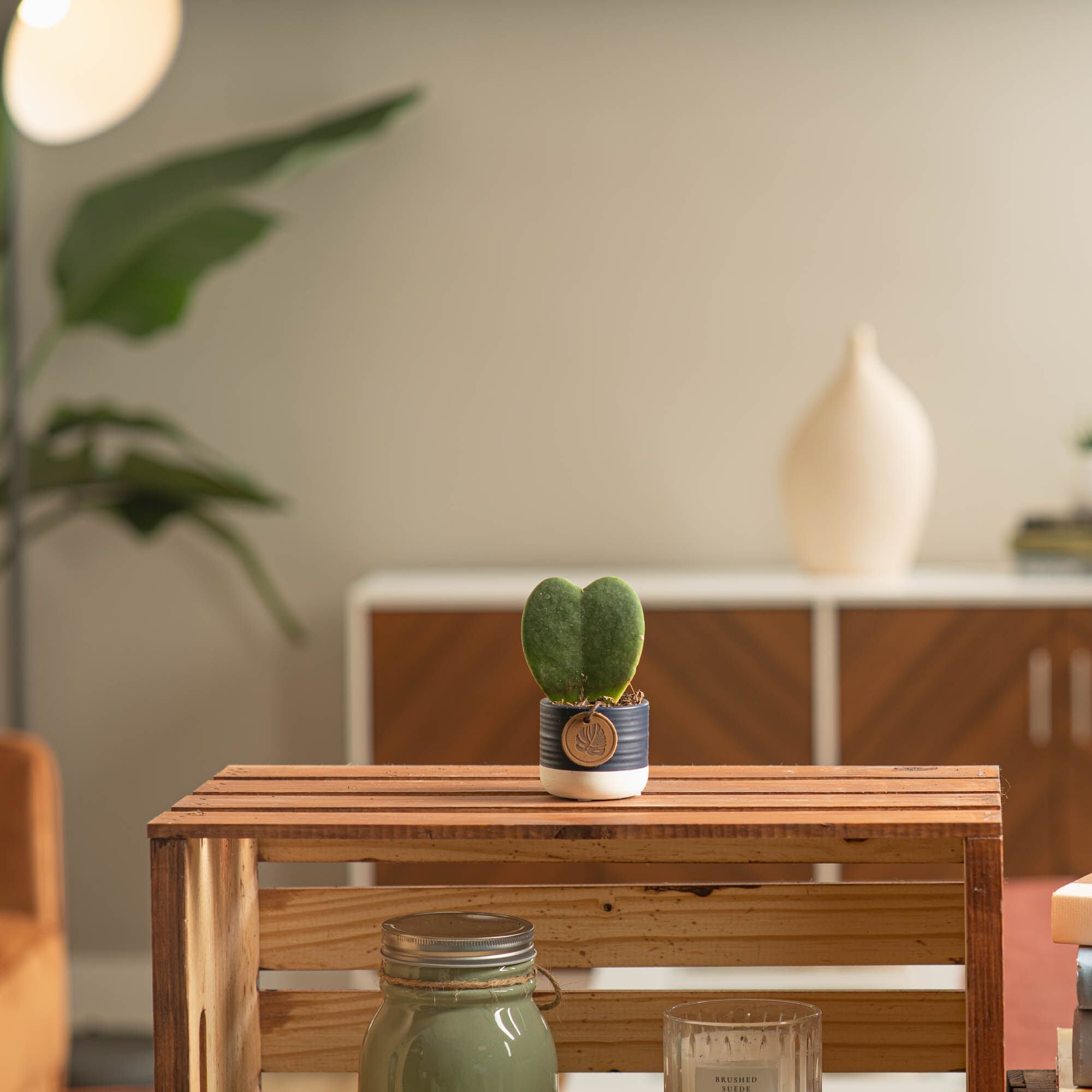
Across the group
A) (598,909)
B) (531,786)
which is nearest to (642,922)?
(598,909)

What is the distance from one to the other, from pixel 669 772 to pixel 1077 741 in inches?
77.5

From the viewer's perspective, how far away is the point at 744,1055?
871mm

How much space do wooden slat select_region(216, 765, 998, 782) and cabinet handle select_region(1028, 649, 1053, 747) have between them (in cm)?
183

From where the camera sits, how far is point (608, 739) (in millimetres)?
914

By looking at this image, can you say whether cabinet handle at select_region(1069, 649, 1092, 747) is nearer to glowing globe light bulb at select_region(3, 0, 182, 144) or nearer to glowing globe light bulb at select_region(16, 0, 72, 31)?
glowing globe light bulb at select_region(3, 0, 182, 144)

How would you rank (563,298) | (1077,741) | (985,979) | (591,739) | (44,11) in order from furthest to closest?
(563,298)
(1077,741)
(44,11)
(591,739)
(985,979)

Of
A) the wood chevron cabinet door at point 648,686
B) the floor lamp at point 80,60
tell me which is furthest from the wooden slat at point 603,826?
the wood chevron cabinet door at point 648,686

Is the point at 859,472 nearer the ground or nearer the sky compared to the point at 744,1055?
nearer the sky

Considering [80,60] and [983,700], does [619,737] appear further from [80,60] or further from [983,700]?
[983,700]

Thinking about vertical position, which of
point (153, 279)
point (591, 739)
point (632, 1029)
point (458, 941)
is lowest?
point (632, 1029)

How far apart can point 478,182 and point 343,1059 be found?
2.49m

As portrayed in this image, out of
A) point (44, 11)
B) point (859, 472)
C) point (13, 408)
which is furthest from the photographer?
point (13, 408)

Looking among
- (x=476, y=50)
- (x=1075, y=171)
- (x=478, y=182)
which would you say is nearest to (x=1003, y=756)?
(x=1075, y=171)

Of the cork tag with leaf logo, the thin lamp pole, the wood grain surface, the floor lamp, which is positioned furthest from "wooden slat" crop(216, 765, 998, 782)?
the thin lamp pole
